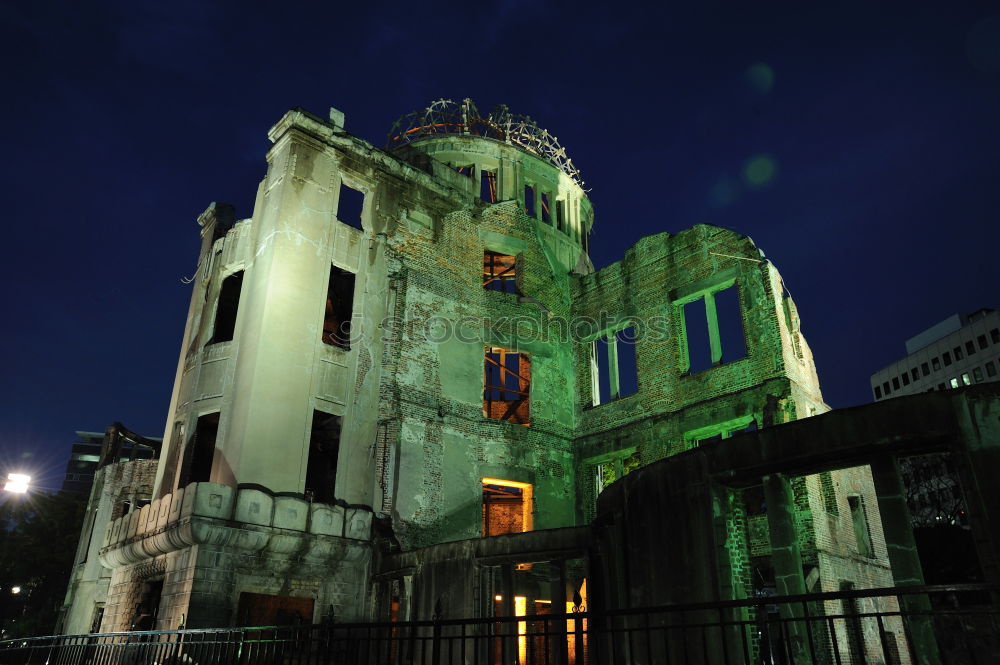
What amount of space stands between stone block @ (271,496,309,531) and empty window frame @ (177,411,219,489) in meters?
2.81

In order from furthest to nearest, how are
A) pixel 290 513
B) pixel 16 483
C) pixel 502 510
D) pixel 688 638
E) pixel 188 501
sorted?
pixel 502 510
pixel 290 513
pixel 188 501
pixel 16 483
pixel 688 638

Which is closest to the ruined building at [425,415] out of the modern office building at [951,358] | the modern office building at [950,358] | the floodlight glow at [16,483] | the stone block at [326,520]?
the stone block at [326,520]

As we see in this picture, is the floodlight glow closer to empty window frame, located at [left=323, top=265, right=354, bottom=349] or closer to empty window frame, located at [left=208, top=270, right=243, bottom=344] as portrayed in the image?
empty window frame, located at [left=208, top=270, right=243, bottom=344]

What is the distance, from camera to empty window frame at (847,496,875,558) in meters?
Answer: 14.9

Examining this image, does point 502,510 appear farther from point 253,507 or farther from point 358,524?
point 253,507

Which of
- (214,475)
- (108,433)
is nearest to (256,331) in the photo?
(214,475)

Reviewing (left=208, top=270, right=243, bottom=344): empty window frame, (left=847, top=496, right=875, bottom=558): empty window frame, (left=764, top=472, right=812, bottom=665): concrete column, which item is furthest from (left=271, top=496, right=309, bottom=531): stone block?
(left=847, top=496, right=875, bottom=558): empty window frame

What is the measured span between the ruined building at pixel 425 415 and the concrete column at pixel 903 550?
133cm

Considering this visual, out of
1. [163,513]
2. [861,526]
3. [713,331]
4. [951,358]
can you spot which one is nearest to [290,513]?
[163,513]

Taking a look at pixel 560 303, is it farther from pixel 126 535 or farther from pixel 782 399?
pixel 126 535

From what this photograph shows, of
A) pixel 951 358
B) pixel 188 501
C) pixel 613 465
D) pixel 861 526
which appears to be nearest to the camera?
pixel 188 501

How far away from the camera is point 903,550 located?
25.5ft

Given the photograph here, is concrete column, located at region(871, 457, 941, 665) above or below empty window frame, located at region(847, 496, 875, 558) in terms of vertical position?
below

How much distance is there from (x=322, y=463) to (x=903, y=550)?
1554 cm
